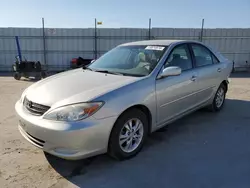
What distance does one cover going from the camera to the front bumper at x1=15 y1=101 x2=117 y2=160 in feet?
7.95

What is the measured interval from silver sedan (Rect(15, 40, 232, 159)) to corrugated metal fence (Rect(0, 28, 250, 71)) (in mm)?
8685

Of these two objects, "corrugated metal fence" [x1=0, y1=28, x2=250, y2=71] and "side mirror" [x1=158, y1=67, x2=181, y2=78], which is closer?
"side mirror" [x1=158, y1=67, x2=181, y2=78]

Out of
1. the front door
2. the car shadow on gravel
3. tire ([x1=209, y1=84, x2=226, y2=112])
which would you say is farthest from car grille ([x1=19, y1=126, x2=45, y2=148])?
tire ([x1=209, y1=84, x2=226, y2=112])

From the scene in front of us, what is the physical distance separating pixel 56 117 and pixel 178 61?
6.99ft

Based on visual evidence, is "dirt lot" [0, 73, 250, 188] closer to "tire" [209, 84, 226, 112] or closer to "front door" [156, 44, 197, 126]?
"front door" [156, 44, 197, 126]

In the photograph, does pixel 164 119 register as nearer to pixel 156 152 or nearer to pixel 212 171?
pixel 156 152

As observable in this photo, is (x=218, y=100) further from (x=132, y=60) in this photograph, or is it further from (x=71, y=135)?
(x=71, y=135)

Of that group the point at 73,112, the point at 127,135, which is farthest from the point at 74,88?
the point at 127,135

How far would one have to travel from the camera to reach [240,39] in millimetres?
12570

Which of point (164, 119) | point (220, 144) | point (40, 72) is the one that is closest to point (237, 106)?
point (220, 144)

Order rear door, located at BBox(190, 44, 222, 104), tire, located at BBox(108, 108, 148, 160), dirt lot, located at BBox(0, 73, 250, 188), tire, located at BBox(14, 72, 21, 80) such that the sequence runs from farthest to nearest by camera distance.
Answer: tire, located at BBox(14, 72, 21, 80)
rear door, located at BBox(190, 44, 222, 104)
tire, located at BBox(108, 108, 148, 160)
dirt lot, located at BBox(0, 73, 250, 188)

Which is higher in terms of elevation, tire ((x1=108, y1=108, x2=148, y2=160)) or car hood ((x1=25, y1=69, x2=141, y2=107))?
car hood ((x1=25, y1=69, x2=141, y2=107))

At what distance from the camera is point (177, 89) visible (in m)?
3.48

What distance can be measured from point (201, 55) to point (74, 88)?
2.58m
